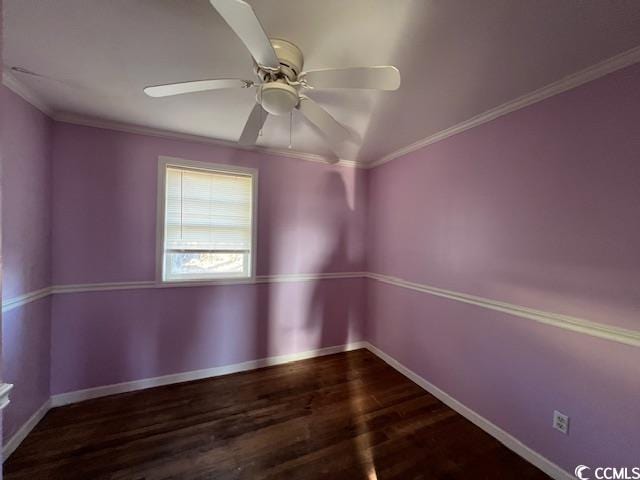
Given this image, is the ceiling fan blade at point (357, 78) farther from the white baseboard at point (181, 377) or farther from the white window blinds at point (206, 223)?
the white baseboard at point (181, 377)

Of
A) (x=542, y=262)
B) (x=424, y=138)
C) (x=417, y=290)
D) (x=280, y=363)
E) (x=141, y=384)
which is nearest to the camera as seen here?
(x=542, y=262)

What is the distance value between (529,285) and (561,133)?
0.96 m

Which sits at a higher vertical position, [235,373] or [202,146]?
[202,146]

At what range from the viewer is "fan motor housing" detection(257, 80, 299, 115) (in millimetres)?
1238

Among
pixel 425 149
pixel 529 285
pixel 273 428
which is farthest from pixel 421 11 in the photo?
pixel 273 428

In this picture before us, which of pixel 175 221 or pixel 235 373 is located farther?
pixel 235 373

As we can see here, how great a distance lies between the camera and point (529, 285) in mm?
1734

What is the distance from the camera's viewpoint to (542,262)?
1672 mm

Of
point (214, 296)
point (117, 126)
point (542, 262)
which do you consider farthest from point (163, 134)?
point (542, 262)

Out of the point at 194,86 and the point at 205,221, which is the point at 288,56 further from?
the point at 205,221

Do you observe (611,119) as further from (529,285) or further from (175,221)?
(175,221)

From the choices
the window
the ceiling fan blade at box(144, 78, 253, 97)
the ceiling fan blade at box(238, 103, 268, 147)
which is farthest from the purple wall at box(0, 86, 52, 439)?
the ceiling fan blade at box(238, 103, 268, 147)

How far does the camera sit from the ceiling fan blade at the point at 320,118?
4.65 feet

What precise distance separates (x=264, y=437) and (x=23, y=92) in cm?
288
